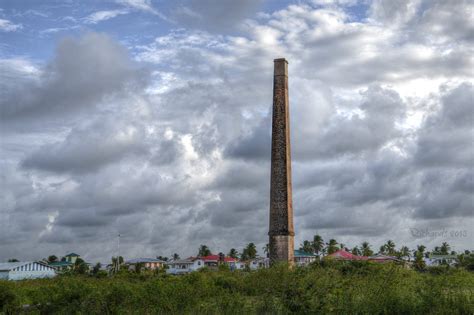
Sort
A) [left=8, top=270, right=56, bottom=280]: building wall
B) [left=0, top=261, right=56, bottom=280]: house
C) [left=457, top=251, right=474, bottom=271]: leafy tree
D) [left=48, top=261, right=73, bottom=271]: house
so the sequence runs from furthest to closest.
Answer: [left=48, top=261, right=73, bottom=271]: house < [left=0, top=261, right=56, bottom=280]: house < [left=8, top=270, right=56, bottom=280]: building wall < [left=457, top=251, right=474, bottom=271]: leafy tree

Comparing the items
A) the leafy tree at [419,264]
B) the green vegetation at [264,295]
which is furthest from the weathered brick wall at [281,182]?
the leafy tree at [419,264]

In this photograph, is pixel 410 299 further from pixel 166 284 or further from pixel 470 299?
pixel 166 284

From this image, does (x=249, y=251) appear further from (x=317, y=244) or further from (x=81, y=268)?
(x=81, y=268)

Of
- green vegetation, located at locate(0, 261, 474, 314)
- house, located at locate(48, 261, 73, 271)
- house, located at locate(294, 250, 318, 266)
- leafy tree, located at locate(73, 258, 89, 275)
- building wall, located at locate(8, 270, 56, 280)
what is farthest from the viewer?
house, located at locate(48, 261, 73, 271)

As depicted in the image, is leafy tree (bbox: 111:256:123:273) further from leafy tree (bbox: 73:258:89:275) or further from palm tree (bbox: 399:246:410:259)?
palm tree (bbox: 399:246:410:259)

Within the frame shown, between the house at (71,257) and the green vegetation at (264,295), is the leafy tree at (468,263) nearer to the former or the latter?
the green vegetation at (264,295)

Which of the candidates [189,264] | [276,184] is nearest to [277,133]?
[276,184]

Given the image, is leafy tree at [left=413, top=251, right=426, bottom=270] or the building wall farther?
the building wall

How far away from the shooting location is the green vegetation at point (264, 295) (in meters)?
15.8

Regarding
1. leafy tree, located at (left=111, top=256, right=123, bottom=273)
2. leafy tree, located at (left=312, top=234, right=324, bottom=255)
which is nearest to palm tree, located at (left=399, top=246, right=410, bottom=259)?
leafy tree, located at (left=312, top=234, right=324, bottom=255)

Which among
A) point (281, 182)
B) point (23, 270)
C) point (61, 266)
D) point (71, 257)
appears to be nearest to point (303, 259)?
point (23, 270)

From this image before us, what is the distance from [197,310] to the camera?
16.0m

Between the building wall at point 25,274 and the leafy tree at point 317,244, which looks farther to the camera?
the leafy tree at point 317,244

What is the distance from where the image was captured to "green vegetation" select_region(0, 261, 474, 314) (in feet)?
52.0
